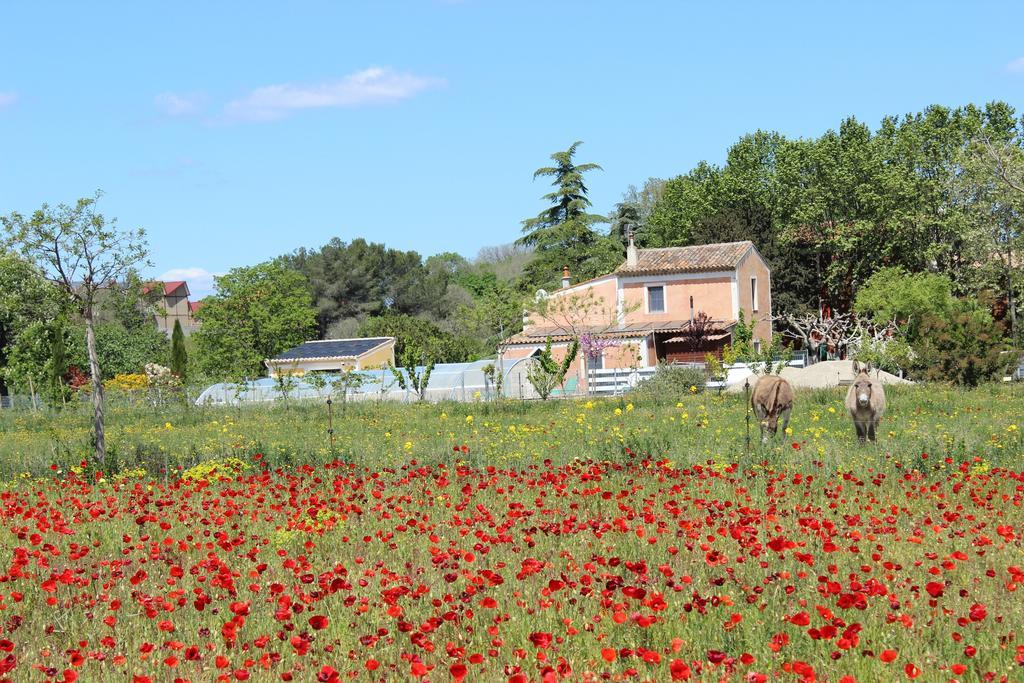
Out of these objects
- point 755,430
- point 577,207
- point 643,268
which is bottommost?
point 755,430

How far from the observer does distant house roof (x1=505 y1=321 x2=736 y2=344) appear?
50.1m

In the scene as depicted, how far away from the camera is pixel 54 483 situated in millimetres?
12547

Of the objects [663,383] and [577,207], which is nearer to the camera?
[663,383]

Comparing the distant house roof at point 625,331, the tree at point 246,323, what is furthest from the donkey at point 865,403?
the tree at point 246,323

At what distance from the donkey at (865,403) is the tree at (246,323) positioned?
154 feet

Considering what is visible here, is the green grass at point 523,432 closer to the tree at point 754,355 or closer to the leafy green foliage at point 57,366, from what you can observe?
the tree at point 754,355

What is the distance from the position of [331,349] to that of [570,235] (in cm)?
1788

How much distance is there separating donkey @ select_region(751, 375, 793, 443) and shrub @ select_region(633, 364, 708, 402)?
10557 mm

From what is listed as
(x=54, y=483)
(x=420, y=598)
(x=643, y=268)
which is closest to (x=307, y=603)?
(x=420, y=598)

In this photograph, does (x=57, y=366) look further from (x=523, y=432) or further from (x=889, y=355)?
(x=889, y=355)

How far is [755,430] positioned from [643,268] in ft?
113

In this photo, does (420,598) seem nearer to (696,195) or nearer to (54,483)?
(54,483)

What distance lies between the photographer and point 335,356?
56812 millimetres

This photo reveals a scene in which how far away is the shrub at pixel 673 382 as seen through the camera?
99.7 ft
